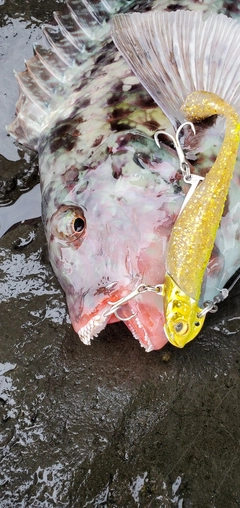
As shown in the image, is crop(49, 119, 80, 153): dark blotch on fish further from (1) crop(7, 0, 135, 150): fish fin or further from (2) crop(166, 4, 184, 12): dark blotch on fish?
(2) crop(166, 4, 184, 12): dark blotch on fish

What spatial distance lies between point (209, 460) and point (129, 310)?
0.80 meters

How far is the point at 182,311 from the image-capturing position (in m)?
2.63

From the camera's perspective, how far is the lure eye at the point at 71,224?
9.34 ft

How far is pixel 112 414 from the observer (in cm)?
288

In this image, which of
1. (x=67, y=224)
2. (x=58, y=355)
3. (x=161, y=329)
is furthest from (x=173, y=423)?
(x=67, y=224)

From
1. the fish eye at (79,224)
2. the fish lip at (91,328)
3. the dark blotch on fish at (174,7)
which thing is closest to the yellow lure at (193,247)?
the fish lip at (91,328)

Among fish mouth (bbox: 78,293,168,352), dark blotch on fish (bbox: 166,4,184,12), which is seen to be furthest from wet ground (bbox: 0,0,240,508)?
dark blotch on fish (bbox: 166,4,184,12)

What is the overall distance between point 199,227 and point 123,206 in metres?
0.39

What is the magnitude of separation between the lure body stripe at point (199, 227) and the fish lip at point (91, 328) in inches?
16.5

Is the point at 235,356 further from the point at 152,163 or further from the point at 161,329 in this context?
the point at 152,163

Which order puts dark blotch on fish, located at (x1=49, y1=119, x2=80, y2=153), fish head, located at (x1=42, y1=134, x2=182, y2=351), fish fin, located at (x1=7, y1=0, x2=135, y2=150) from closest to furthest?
fish head, located at (x1=42, y1=134, x2=182, y2=351) < dark blotch on fish, located at (x1=49, y1=119, x2=80, y2=153) < fish fin, located at (x1=7, y1=0, x2=135, y2=150)

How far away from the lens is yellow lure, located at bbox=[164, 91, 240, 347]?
2617 mm

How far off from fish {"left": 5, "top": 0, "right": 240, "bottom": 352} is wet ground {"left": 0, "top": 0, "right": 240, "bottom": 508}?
23 centimetres

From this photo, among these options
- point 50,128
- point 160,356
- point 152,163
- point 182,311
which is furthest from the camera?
point 50,128
